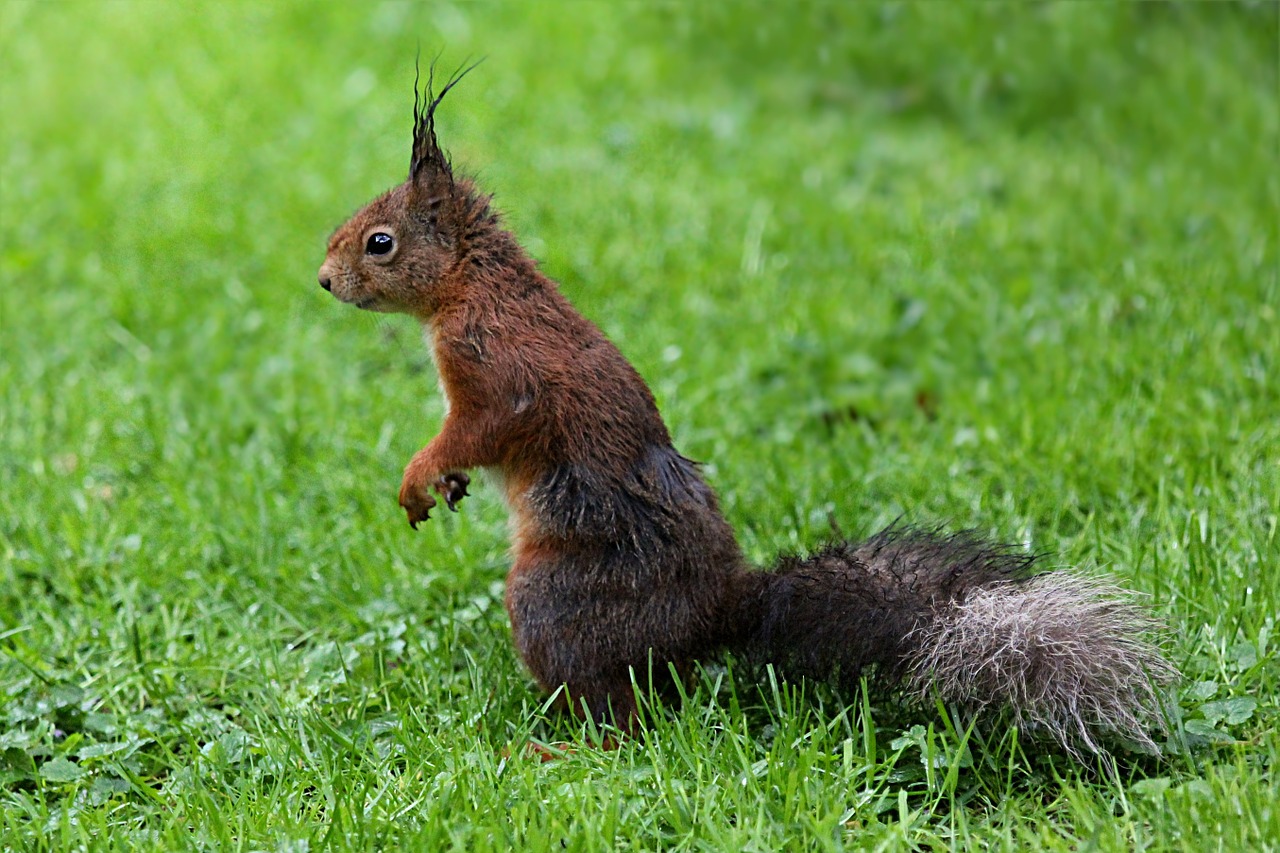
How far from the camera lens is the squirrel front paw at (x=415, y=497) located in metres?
2.87

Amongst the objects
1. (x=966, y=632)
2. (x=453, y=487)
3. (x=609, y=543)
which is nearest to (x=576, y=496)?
(x=609, y=543)

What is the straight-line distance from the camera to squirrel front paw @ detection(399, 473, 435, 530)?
287 centimetres

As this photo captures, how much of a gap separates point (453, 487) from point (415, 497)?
0.09 meters

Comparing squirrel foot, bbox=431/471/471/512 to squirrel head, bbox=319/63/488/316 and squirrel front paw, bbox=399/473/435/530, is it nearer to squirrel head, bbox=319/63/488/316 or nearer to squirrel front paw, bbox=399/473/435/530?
squirrel front paw, bbox=399/473/435/530

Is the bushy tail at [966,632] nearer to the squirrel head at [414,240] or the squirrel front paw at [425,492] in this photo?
the squirrel front paw at [425,492]

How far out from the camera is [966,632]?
2596 mm

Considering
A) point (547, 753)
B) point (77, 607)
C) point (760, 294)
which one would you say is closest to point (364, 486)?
point (77, 607)

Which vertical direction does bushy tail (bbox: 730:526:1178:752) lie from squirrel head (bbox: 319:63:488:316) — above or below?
below

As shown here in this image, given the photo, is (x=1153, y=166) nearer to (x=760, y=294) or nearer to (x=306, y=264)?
(x=760, y=294)

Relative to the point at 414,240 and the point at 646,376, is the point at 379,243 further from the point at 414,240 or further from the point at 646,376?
the point at 646,376

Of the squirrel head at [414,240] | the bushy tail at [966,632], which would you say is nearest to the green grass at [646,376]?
the bushy tail at [966,632]

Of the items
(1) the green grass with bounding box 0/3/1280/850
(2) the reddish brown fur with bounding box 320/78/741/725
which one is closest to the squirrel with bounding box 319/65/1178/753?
(2) the reddish brown fur with bounding box 320/78/741/725

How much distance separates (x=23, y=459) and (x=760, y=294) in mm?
2714

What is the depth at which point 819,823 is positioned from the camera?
2355 millimetres
